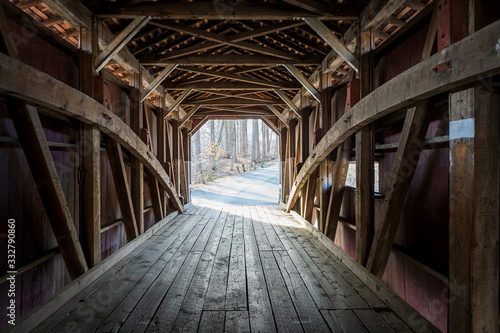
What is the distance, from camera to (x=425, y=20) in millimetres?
2625

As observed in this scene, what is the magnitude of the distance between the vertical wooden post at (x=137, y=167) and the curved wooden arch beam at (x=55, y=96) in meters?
0.85

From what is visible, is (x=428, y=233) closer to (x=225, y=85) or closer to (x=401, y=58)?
(x=401, y=58)

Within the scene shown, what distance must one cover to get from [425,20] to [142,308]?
12.4 feet

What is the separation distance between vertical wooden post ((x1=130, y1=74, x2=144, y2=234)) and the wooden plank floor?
74 centimetres

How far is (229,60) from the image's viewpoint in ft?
15.8

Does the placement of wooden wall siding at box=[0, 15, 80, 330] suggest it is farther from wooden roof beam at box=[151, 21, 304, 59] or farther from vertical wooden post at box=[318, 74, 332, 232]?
vertical wooden post at box=[318, 74, 332, 232]

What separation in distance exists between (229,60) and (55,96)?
10.2 feet

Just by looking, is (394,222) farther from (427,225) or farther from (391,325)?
(391,325)

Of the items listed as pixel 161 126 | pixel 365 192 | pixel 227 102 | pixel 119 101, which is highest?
pixel 227 102

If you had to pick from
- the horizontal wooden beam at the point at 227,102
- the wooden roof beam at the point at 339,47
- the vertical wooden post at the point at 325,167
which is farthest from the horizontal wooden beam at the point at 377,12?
the horizontal wooden beam at the point at 227,102

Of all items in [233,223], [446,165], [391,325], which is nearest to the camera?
[391,325]

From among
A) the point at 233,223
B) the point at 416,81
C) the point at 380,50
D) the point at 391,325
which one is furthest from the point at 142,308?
the point at 380,50

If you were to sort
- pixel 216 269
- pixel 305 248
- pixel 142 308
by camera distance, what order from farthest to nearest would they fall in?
pixel 305 248
pixel 216 269
pixel 142 308

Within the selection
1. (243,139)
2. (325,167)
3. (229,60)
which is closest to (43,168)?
(229,60)
